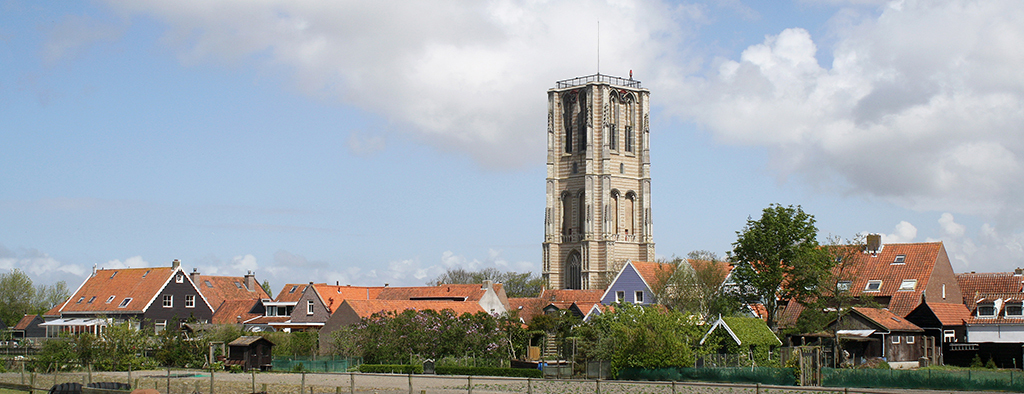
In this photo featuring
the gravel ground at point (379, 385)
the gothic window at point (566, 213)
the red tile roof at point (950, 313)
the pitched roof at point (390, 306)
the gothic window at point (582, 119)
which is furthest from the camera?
the gothic window at point (582, 119)

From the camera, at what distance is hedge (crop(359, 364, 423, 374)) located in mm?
48531

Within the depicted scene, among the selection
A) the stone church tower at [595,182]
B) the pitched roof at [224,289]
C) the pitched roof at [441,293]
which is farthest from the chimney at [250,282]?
the stone church tower at [595,182]

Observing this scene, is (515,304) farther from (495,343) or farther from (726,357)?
(726,357)

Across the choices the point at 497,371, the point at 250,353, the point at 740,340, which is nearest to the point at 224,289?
the point at 250,353

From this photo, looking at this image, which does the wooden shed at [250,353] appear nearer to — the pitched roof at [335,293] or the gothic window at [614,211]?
the pitched roof at [335,293]

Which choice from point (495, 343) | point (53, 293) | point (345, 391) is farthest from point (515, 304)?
point (53, 293)

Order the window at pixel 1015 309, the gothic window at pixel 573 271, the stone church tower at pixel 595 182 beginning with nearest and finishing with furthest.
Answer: the window at pixel 1015 309, the stone church tower at pixel 595 182, the gothic window at pixel 573 271

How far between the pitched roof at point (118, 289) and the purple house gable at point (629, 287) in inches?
1277

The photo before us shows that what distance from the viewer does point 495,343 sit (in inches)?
2079

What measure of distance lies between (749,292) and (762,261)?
6.02 ft

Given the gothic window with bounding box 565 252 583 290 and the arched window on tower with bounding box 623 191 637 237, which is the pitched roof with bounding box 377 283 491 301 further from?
the arched window on tower with bounding box 623 191 637 237

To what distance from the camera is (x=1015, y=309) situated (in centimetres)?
5606

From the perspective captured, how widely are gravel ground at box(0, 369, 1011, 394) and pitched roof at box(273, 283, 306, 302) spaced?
30.3 metres

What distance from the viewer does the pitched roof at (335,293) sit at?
72794mm
